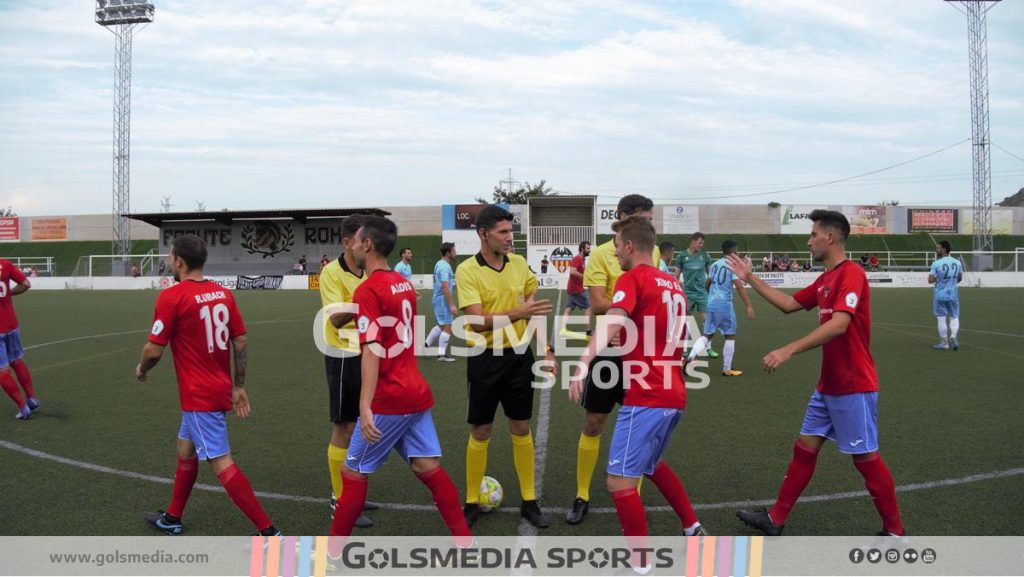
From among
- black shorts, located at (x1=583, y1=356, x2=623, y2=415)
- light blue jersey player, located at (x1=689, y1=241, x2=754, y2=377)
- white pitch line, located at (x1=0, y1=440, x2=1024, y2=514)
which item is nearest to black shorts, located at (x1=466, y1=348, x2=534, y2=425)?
black shorts, located at (x1=583, y1=356, x2=623, y2=415)

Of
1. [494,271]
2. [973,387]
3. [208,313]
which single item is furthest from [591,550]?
[973,387]

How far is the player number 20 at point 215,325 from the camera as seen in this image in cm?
420

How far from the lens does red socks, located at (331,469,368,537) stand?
3.71 meters

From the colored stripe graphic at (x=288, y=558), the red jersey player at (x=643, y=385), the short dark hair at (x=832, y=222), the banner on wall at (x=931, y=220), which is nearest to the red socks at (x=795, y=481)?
the red jersey player at (x=643, y=385)

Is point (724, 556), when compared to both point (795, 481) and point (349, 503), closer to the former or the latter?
point (795, 481)

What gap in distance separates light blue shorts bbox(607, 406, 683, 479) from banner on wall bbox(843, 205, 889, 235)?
60658 mm

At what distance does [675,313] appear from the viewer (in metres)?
3.86

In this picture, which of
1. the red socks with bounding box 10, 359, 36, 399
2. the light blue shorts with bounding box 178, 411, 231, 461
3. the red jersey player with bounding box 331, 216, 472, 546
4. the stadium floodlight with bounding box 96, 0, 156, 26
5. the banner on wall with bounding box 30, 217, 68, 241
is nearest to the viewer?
the red jersey player with bounding box 331, 216, 472, 546

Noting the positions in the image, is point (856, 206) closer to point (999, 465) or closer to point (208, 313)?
point (999, 465)

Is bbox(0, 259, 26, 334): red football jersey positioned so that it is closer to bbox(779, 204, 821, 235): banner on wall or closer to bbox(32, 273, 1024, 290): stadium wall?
bbox(32, 273, 1024, 290): stadium wall

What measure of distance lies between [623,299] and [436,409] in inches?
185

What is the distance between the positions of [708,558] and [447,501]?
1.62 m

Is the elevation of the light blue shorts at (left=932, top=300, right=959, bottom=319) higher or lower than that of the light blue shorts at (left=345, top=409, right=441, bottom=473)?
higher

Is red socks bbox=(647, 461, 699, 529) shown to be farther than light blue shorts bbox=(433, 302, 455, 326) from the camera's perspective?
No
